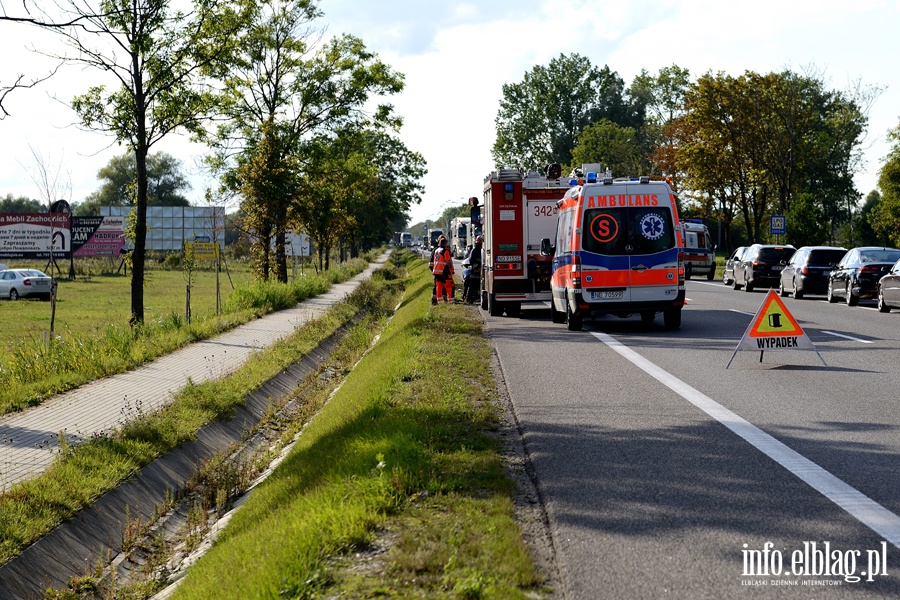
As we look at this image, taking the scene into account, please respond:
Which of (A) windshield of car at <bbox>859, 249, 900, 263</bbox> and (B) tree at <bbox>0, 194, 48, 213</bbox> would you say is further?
(B) tree at <bbox>0, 194, 48, 213</bbox>

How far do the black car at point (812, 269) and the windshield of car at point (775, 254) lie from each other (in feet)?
11.7

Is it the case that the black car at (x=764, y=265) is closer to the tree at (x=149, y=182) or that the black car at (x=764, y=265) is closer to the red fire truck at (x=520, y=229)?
the red fire truck at (x=520, y=229)

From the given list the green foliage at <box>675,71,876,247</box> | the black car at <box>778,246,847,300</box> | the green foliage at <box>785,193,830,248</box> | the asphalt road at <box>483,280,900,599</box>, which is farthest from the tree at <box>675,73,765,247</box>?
the asphalt road at <box>483,280,900,599</box>

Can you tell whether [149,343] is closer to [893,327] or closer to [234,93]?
[893,327]

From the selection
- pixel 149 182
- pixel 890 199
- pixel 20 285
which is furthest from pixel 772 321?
pixel 149 182

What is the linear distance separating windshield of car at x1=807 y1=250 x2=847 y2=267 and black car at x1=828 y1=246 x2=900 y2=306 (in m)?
2.16

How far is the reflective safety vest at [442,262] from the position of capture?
26.7 meters

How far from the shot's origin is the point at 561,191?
77.4 ft

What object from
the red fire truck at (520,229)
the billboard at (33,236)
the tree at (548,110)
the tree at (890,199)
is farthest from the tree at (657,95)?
the red fire truck at (520,229)

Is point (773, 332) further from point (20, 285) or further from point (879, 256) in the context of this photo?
point (20, 285)

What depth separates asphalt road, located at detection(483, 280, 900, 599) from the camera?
192 inches

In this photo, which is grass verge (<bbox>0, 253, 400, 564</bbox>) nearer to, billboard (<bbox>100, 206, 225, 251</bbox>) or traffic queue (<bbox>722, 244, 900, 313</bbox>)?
traffic queue (<bbox>722, 244, 900, 313</bbox>)

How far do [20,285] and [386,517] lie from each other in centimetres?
4323

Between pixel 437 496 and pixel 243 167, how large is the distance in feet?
97.4
